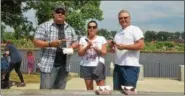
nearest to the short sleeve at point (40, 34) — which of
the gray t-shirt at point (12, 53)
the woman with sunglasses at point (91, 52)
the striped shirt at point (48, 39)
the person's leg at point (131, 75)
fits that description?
the striped shirt at point (48, 39)

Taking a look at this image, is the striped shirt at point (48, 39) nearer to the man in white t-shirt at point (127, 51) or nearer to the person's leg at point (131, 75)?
the man in white t-shirt at point (127, 51)

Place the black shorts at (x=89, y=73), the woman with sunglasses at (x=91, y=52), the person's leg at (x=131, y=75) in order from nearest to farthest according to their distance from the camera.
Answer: the person's leg at (x=131, y=75) → the woman with sunglasses at (x=91, y=52) → the black shorts at (x=89, y=73)

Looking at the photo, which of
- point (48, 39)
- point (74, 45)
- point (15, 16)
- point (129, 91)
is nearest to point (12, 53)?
point (15, 16)

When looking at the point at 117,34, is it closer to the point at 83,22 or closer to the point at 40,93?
the point at 40,93

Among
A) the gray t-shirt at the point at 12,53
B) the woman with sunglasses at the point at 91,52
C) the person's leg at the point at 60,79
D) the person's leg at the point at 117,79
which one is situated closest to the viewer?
the person's leg at the point at 117,79

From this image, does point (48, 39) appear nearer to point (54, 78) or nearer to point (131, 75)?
point (54, 78)

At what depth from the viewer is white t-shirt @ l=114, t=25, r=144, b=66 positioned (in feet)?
17.9

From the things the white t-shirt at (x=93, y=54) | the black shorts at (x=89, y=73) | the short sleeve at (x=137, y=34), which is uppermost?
the short sleeve at (x=137, y=34)

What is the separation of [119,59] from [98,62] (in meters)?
0.70

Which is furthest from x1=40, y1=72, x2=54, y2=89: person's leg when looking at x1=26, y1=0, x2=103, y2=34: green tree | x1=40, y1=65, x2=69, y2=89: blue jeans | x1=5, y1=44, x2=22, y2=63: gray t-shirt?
x1=26, y1=0, x2=103, y2=34: green tree

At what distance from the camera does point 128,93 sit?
4.77 m

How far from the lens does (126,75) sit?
214 inches

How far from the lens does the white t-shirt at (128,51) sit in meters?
5.46

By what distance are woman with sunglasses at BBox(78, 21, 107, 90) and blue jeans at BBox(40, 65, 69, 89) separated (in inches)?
16.3
